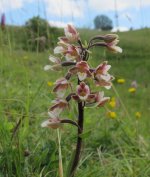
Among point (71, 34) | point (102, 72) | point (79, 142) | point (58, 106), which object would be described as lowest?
point (79, 142)

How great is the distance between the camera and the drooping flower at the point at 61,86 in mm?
1376

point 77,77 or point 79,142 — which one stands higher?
point 77,77

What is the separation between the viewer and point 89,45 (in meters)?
1.42

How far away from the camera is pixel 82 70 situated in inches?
53.2

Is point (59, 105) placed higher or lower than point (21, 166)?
higher

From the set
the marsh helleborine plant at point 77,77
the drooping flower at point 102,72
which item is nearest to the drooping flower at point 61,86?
the marsh helleborine plant at point 77,77

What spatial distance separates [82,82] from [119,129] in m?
1.59

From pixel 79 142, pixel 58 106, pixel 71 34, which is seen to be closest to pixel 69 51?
pixel 71 34

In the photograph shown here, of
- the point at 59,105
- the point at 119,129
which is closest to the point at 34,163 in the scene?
the point at 59,105

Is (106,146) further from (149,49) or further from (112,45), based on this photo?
(149,49)

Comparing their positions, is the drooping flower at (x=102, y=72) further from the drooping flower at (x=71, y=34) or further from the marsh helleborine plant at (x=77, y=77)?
the drooping flower at (x=71, y=34)

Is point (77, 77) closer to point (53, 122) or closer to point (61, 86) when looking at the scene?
point (61, 86)

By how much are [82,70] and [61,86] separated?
95 mm

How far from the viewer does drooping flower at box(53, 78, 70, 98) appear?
138 centimetres
